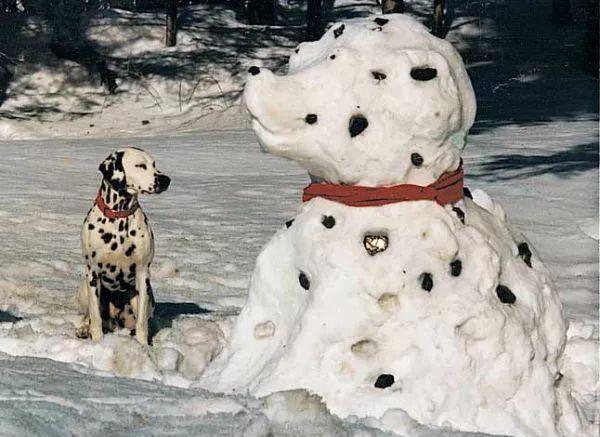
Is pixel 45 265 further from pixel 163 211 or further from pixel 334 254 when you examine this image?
pixel 334 254

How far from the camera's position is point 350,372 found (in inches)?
190

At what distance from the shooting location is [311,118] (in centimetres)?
503

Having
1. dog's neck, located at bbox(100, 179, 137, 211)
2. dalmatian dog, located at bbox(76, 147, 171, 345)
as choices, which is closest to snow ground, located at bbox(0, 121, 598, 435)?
dalmatian dog, located at bbox(76, 147, 171, 345)

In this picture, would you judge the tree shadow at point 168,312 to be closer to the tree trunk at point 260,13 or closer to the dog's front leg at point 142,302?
the dog's front leg at point 142,302

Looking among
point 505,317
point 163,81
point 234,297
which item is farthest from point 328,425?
point 163,81

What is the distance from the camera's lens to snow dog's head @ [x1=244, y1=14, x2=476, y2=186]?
498 cm

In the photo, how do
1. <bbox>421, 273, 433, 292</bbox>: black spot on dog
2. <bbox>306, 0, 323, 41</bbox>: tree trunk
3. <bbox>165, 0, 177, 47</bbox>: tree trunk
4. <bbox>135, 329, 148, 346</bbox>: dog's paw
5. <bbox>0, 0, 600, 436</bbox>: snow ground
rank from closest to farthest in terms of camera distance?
<bbox>0, 0, 600, 436</bbox>: snow ground, <bbox>421, 273, 433, 292</bbox>: black spot on dog, <bbox>135, 329, 148, 346</bbox>: dog's paw, <bbox>306, 0, 323, 41</bbox>: tree trunk, <bbox>165, 0, 177, 47</bbox>: tree trunk

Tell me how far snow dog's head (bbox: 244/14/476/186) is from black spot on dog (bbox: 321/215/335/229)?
0.18 meters

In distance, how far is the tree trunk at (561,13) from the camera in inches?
1117

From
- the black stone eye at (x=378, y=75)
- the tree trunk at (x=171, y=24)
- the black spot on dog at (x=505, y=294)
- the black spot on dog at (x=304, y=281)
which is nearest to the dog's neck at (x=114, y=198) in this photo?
the black spot on dog at (x=304, y=281)

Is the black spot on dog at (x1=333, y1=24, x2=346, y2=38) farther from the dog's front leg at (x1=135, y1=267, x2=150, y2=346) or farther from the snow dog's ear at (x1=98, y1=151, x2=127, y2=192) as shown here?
the dog's front leg at (x1=135, y1=267, x2=150, y2=346)

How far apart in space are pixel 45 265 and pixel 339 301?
4.49m

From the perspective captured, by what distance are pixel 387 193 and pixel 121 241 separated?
2.02 metres

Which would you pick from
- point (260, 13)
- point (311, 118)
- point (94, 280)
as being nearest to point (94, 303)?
point (94, 280)
